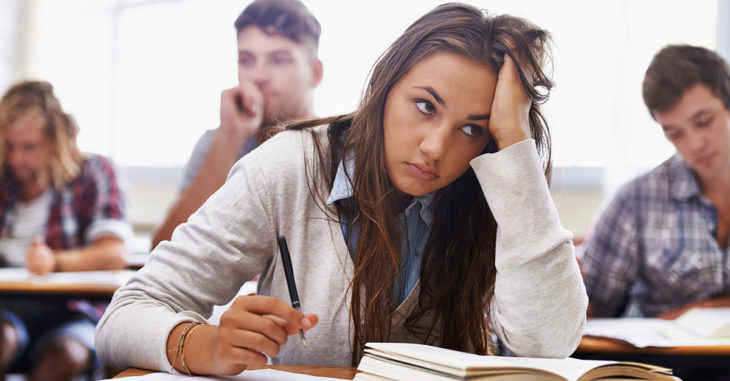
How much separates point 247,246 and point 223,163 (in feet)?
1.65

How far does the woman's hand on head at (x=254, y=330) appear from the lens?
743 mm

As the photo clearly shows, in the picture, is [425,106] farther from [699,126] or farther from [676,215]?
[676,215]

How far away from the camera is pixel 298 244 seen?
0.98 m

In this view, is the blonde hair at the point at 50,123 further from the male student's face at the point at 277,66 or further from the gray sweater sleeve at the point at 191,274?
the gray sweater sleeve at the point at 191,274

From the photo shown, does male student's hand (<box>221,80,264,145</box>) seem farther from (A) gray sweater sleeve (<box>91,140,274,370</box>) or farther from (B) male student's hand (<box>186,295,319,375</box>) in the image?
(B) male student's hand (<box>186,295,319,375</box>)

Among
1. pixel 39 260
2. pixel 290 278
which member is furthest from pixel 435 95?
pixel 39 260

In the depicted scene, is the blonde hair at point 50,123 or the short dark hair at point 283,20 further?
the blonde hair at point 50,123

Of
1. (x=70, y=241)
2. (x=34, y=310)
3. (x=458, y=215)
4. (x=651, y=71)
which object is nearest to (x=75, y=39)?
(x=70, y=241)

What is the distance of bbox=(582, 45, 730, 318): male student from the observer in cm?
179

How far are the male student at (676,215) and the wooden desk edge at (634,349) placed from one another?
Answer: 0.50 metres

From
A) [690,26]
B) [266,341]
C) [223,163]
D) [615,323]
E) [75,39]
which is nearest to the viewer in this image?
[266,341]

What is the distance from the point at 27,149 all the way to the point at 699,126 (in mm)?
2270

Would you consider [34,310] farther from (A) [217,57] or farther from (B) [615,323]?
(A) [217,57]

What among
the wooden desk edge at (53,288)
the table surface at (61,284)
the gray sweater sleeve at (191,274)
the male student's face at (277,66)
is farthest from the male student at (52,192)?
the gray sweater sleeve at (191,274)
